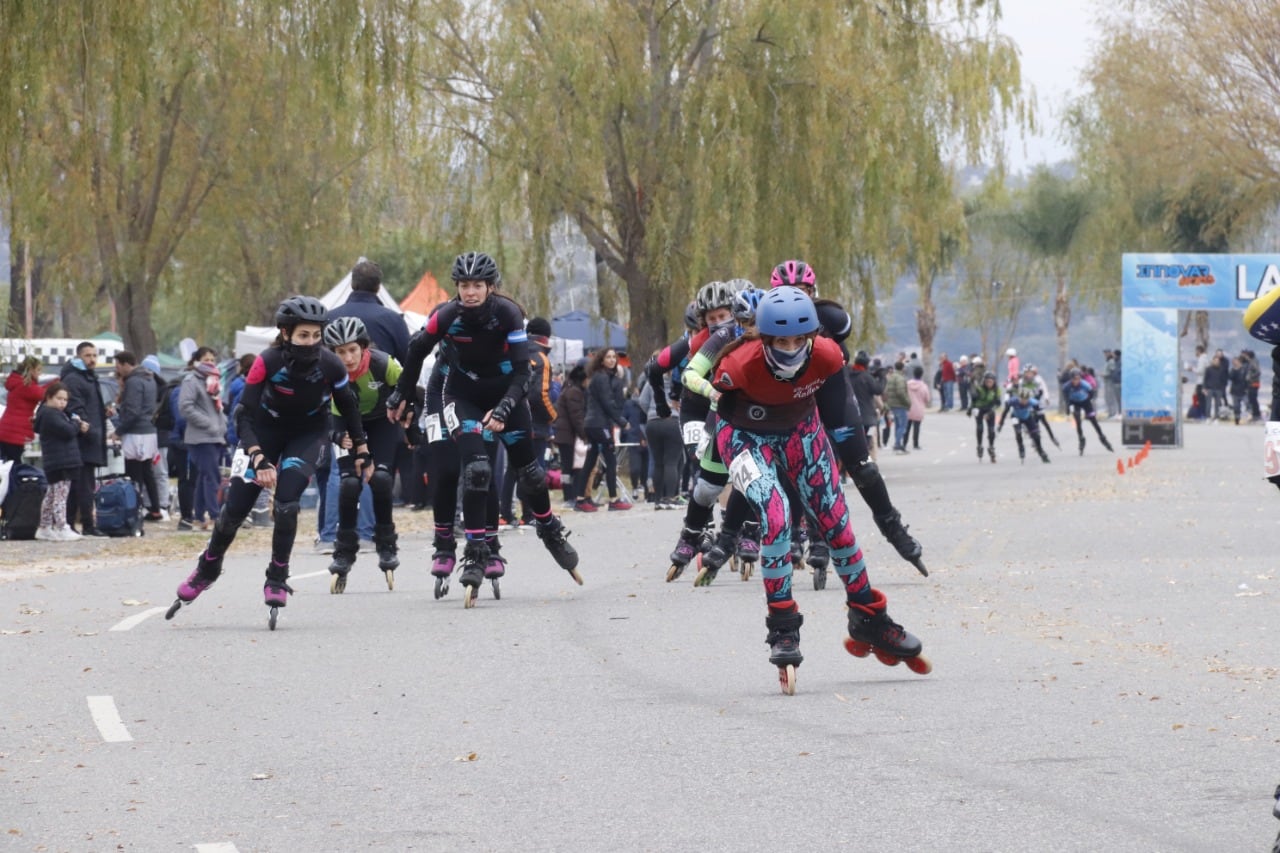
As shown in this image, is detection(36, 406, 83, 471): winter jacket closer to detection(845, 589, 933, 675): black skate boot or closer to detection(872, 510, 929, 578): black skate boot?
detection(872, 510, 929, 578): black skate boot

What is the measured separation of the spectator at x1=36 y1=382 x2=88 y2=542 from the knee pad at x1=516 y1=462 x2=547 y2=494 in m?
7.56

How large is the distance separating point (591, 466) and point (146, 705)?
16081 mm

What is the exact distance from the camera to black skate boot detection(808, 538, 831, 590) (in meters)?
14.2

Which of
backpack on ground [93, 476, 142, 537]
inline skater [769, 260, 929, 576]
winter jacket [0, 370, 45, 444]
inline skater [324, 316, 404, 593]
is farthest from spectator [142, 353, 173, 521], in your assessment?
inline skater [769, 260, 929, 576]

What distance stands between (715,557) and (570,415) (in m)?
11.1

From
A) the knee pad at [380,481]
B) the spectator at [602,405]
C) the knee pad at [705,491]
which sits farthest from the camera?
the spectator at [602,405]

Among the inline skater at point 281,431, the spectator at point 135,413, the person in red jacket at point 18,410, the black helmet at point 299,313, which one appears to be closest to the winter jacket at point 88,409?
the person in red jacket at point 18,410

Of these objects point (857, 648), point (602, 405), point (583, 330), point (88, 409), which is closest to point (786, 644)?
point (857, 648)

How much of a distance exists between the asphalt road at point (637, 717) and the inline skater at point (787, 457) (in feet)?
0.83

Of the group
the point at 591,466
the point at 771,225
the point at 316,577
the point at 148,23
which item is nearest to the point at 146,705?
the point at 316,577

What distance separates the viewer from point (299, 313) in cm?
1213

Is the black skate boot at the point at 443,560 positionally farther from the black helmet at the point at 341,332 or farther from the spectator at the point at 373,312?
the spectator at the point at 373,312

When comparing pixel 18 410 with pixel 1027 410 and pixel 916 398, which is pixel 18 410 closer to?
pixel 1027 410

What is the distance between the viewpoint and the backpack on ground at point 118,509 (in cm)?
2081
